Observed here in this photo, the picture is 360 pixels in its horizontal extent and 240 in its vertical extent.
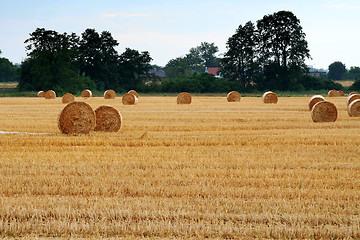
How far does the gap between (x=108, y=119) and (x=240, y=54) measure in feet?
190

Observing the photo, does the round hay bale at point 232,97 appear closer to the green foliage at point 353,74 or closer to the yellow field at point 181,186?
the yellow field at point 181,186

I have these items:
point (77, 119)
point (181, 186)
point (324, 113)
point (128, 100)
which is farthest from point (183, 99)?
point (181, 186)

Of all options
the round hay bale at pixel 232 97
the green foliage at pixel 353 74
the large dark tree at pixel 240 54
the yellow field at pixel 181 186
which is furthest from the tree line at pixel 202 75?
the yellow field at pixel 181 186

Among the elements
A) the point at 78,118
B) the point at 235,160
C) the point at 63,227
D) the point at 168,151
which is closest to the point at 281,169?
the point at 235,160

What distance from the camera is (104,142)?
13656 mm

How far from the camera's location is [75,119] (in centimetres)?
1565

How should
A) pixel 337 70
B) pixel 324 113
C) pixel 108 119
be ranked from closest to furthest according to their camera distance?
pixel 108 119, pixel 324 113, pixel 337 70

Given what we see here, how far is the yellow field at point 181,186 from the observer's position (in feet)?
20.2

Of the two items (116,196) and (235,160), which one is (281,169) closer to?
(235,160)

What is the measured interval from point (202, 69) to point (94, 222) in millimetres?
122778

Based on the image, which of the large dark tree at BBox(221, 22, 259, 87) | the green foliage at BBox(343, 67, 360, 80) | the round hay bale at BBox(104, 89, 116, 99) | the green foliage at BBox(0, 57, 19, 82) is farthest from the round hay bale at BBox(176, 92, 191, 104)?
the green foliage at BBox(343, 67, 360, 80)

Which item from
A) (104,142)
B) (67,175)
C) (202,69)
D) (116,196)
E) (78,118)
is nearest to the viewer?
(116,196)

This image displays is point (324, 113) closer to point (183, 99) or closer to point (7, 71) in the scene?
point (183, 99)

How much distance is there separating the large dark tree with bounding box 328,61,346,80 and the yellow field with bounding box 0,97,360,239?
102m
